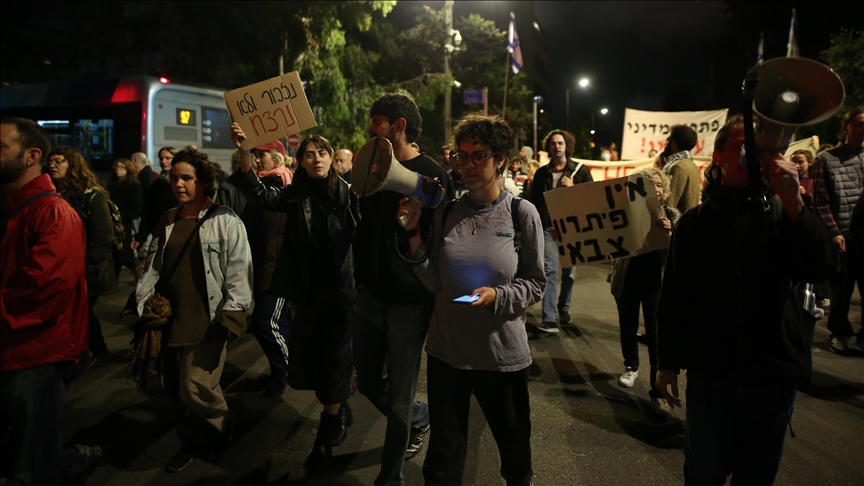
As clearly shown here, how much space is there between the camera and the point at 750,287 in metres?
2.08

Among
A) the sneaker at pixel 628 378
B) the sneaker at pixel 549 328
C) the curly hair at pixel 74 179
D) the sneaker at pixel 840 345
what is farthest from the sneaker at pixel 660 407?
the curly hair at pixel 74 179

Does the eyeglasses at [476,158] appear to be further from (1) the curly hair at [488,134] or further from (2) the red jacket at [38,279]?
(2) the red jacket at [38,279]

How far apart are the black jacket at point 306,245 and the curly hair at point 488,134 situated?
3.86 feet

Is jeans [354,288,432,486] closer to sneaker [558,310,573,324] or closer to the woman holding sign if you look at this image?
the woman holding sign

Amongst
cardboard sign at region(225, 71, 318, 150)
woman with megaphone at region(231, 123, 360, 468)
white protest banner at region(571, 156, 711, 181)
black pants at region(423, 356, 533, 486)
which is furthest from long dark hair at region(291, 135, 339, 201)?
white protest banner at region(571, 156, 711, 181)

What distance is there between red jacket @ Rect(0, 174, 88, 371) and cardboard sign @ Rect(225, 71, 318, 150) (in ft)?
3.85

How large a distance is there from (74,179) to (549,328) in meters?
4.73

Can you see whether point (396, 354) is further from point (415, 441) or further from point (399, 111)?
point (399, 111)

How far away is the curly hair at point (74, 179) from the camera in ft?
15.4

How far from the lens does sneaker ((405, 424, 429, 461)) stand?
136 inches

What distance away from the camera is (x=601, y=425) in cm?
394

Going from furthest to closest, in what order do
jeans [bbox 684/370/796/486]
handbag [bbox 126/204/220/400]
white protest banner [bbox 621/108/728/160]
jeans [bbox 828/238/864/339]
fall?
white protest banner [bbox 621/108/728/160], jeans [bbox 828/238/864/339], handbag [bbox 126/204/220/400], jeans [bbox 684/370/796/486]

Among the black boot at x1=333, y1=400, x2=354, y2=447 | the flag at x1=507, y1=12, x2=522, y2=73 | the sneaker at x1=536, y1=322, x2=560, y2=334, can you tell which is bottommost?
the black boot at x1=333, y1=400, x2=354, y2=447

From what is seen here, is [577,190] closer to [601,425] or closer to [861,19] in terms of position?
[601,425]
